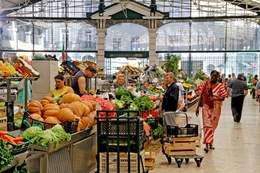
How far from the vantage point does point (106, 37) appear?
30172 mm

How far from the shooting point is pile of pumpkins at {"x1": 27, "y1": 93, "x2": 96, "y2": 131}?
18.6 feet

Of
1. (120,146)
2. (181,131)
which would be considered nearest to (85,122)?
(120,146)

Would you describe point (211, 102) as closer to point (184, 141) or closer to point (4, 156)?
point (184, 141)

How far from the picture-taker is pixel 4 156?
337cm

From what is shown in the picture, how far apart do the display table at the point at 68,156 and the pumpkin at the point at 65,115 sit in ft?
0.73

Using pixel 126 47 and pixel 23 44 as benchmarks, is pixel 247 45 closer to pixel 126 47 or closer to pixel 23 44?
pixel 126 47

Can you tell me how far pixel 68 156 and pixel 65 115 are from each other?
53 centimetres

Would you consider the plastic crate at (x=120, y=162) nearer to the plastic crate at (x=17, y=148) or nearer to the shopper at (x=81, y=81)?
the plastic crate at (x=17, y=148)

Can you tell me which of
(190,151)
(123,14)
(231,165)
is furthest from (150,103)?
(123,14)

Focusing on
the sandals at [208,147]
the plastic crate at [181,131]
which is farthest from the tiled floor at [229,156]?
the plastic crate at [181,131]

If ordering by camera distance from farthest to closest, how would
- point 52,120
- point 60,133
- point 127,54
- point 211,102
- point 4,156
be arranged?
point 127,54 → point 211,102 → point 52,120 → point 60,133 → point 4,156

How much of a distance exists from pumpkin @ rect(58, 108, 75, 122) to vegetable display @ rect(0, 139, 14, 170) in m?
2.26

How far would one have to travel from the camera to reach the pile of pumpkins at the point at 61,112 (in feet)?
18.6

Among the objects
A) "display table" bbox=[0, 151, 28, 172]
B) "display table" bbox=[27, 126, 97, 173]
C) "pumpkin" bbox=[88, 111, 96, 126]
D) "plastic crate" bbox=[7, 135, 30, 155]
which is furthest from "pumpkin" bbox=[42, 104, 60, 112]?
"display table" bbox=[0, 151, 28, 172]
